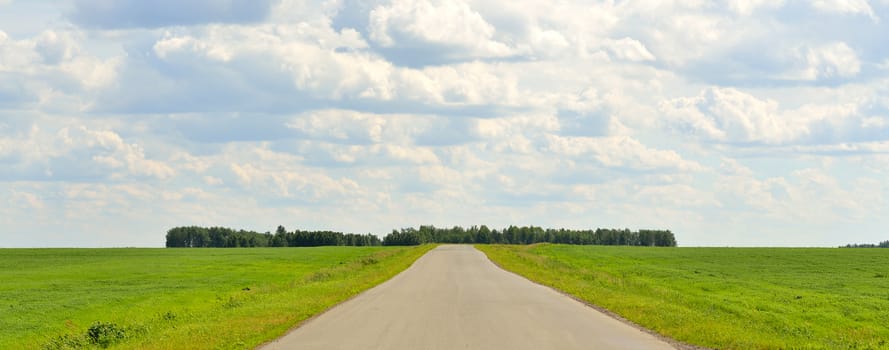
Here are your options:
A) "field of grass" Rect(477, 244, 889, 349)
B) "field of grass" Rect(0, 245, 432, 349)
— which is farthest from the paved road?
"field of grass" Rect(477, 244, 889, 349)

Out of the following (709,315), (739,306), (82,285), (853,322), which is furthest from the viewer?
(82,285)

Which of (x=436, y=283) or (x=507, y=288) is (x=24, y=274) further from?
(x=507, y=288)

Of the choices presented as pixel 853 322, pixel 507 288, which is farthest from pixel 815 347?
pixel 507 288

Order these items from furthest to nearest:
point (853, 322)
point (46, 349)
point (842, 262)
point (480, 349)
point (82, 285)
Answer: point (842, 262), point (82, 285), point (853, 322), point (46, 349), point (480, 349)

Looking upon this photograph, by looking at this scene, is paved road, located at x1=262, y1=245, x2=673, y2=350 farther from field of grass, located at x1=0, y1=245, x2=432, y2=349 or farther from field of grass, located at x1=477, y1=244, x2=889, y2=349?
field of grass, located at x1=477, y1=244, x2=889, y2=349

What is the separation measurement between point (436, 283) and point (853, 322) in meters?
20.3

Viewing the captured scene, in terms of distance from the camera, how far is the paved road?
20094mm

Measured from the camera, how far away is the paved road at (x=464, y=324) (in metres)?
20.1

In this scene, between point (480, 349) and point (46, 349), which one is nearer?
point (480, 349)

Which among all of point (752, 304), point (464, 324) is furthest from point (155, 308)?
point (752, 304)

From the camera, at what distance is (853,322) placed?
30.0m

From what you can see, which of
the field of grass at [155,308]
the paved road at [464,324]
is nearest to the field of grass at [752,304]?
the paved road at [464,324]

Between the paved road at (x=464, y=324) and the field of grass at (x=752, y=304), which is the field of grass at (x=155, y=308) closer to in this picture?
the paved road at (x=464, y=324)

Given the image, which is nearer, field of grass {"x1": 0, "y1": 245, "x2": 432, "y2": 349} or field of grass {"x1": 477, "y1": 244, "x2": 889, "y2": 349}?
field of grass {"x1": 477, "y1": 244, "x2": 889, "y2": 349}
